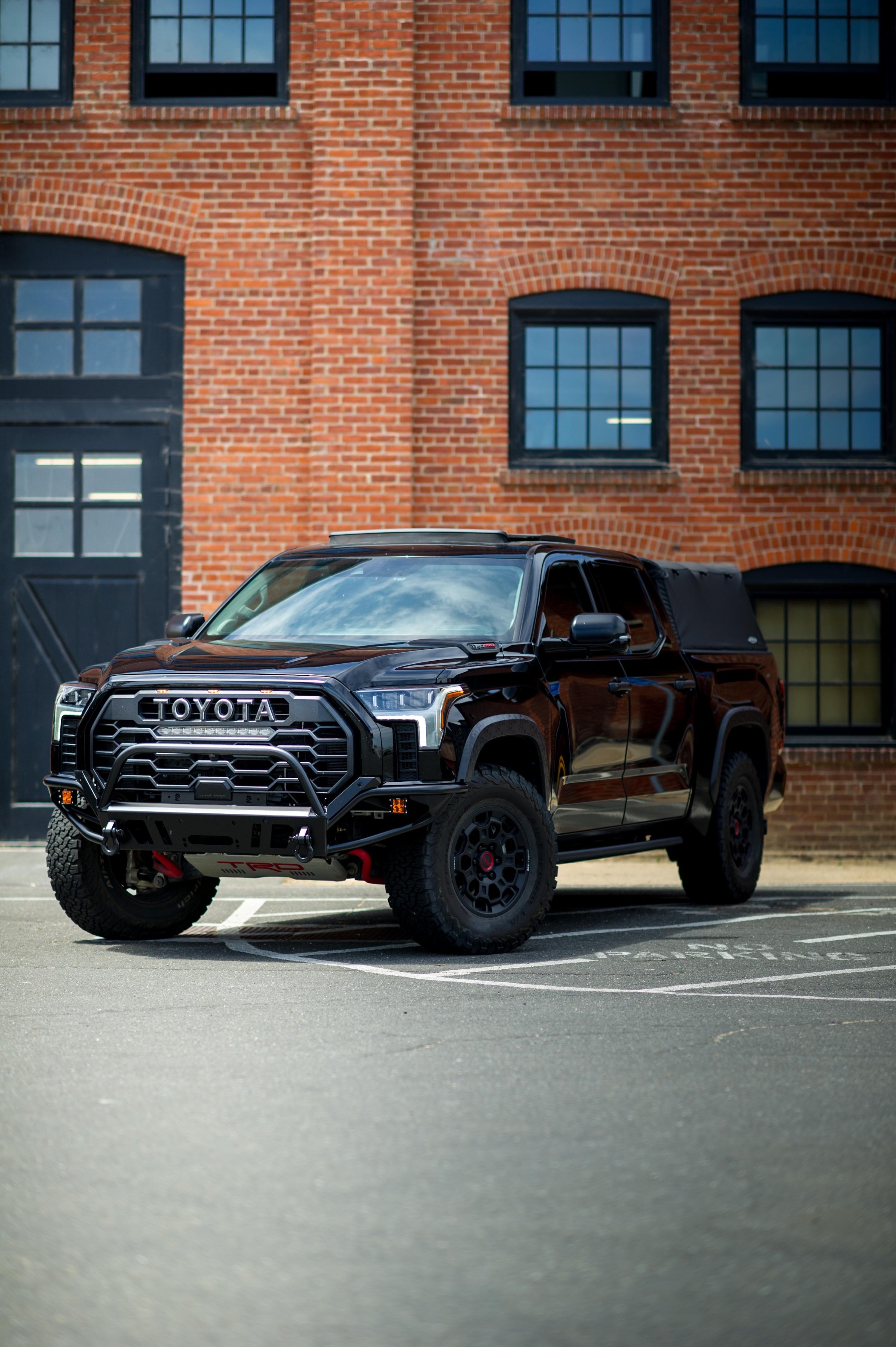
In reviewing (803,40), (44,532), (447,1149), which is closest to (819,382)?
(803,40)

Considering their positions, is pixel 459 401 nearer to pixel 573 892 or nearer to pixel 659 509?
pixel 659 509

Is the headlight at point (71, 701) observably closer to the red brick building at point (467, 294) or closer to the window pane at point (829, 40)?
the red brick building at point (467, 294)

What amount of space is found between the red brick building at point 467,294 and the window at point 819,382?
3 cm

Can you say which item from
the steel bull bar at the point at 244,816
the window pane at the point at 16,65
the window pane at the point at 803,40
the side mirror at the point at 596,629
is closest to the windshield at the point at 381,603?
Result: the side mirror at the point at 596,629

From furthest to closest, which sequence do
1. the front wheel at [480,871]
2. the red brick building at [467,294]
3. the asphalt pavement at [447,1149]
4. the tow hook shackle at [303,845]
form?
the red brick building at [467,294] → the front wheel at [480,871] → the tow hook shackle at [303,845] → the asphalt pavement at [447,1149]

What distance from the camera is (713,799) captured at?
1077cm

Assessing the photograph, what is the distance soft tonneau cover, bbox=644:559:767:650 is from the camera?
35.5 ft

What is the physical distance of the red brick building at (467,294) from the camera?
51.0ft

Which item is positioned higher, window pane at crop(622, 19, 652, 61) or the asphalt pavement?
window pane at crop(622, 19, 652, 61)

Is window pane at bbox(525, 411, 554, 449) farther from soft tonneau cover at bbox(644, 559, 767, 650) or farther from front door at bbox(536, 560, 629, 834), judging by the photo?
front door at bbox(536, 560, 629, 834)

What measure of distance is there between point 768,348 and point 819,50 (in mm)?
2710

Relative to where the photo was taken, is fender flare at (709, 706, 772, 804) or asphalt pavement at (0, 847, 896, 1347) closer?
asphalt pavement at (0, 847, 896, 1347)

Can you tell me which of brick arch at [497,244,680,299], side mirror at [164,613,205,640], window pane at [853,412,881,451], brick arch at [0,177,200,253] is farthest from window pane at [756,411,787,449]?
side mirror at [164,613,205,640]

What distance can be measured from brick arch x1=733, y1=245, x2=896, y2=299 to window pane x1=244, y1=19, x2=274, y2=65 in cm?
458
